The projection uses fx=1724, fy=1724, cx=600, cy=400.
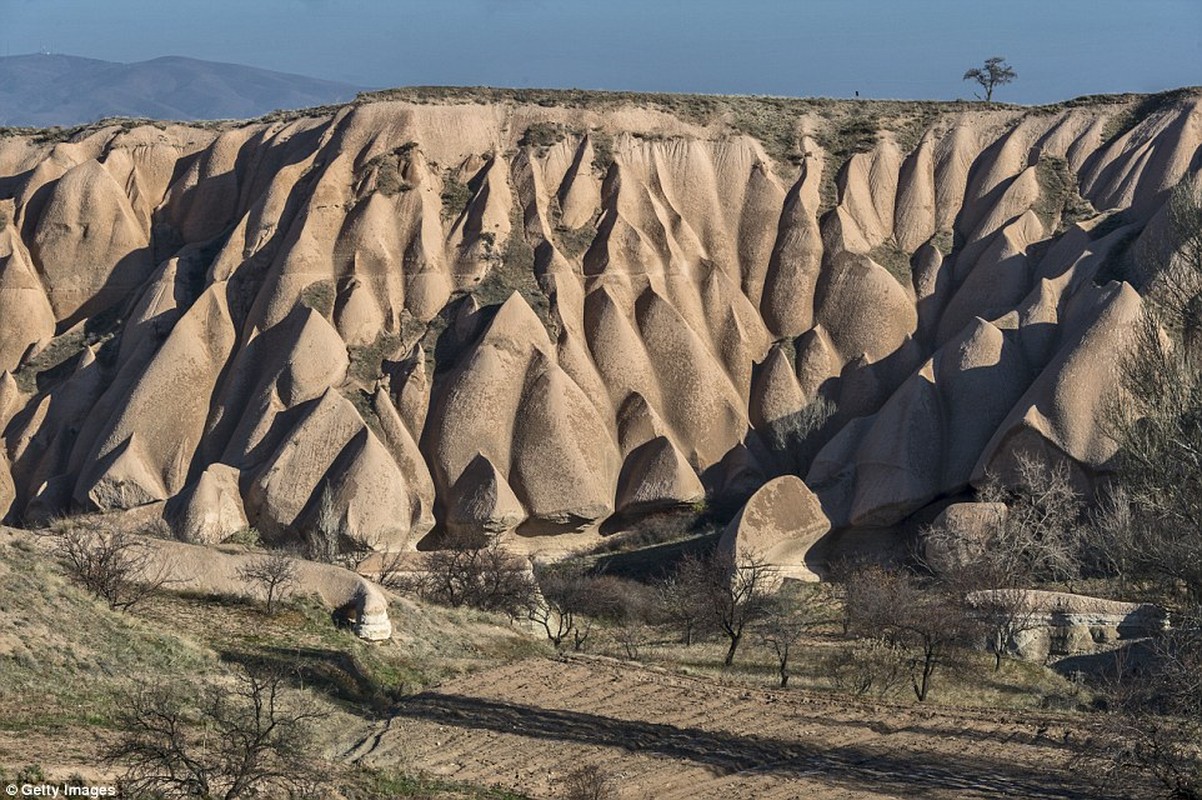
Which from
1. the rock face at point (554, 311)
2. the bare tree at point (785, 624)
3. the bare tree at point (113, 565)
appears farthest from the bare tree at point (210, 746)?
the rock face at point (554, 311)

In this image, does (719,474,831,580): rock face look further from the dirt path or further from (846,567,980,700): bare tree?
the dirt path

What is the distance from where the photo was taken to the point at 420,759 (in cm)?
2369

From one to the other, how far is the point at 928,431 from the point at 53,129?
3314cm

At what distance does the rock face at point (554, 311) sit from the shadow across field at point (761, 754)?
1635 centimetres

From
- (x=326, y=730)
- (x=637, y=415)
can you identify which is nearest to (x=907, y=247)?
(x=637, y=415)

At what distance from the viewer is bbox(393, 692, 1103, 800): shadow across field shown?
23.0 metres

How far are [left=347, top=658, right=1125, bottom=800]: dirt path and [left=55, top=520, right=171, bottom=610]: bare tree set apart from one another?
546 cm

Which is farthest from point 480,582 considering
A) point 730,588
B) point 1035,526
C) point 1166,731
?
point 1166,731

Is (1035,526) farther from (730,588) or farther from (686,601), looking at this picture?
(686,601)

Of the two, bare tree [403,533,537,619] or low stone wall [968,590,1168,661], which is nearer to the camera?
low stone wall [968,590,1168,661]

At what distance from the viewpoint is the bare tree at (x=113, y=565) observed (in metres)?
28.3

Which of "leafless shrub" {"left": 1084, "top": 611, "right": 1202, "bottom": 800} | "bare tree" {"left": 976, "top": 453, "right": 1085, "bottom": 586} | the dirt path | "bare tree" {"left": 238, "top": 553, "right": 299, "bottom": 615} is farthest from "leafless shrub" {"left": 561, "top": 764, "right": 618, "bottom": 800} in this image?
"bare tree" {"left": 976, "top": 453, "right": 1085, "bottom": 586}

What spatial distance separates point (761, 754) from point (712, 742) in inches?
33.0

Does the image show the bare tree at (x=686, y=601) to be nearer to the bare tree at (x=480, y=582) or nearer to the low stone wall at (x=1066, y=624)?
the bare tree at (x=480, y=582)
